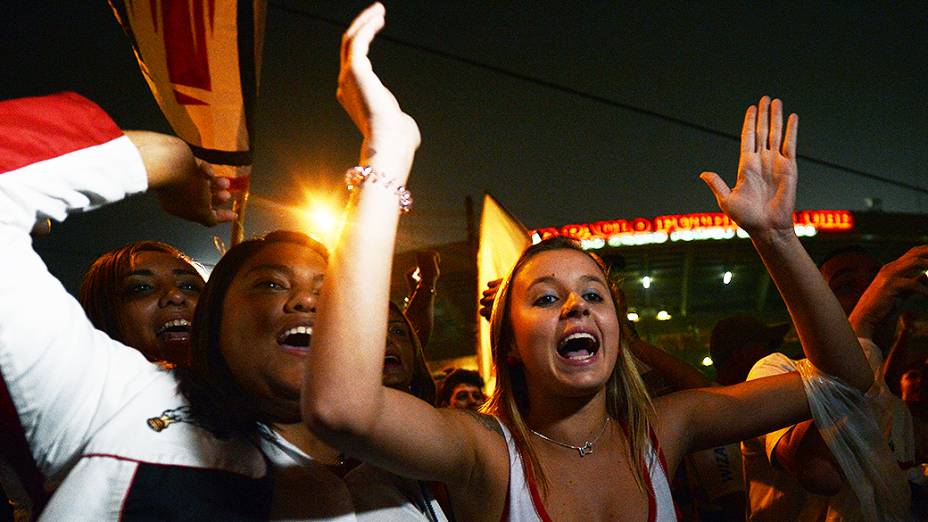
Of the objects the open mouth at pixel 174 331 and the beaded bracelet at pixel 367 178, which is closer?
the beaded bracelet at pixel 367 178

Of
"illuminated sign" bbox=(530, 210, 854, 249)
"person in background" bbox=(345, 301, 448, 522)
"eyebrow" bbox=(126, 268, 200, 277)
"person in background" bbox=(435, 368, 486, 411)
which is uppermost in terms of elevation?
"illuminated sign" bbox=(530, 210, 854, 249)

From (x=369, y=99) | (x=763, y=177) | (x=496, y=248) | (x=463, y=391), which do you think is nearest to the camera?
(x=369, y=99)

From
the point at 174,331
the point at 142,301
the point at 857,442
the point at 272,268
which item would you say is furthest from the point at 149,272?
the point at 857,442

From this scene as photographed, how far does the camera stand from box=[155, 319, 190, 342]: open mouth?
241 centimetres

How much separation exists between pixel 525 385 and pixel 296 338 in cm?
108

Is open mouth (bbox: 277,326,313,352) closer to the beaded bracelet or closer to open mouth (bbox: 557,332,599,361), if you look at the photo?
the beaded bracelet

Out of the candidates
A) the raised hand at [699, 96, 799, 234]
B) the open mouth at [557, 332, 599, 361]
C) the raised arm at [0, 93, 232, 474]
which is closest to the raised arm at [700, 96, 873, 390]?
the raised hand at [699, 96, 799, 234]

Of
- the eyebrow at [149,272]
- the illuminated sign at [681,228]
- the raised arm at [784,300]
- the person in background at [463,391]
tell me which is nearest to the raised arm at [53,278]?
the eyebrow at [149,272]

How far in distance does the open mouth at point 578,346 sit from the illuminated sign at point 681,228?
1900 centimetres

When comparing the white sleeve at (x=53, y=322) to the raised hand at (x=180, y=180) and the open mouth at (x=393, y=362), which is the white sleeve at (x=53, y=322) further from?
the open mouth at (x=393, y=362)

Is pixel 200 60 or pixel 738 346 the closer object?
pixel 200 60

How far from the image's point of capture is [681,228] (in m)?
22.0

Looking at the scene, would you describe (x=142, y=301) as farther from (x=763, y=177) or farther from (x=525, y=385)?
(x=763, y=177)

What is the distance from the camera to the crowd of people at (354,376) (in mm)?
1312
